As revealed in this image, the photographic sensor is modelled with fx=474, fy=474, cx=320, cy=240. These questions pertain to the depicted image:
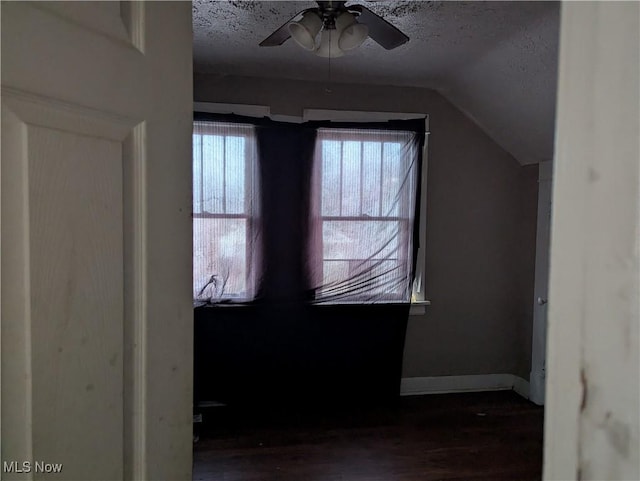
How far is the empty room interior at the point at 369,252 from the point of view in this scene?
313cm

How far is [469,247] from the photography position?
12.4 ft

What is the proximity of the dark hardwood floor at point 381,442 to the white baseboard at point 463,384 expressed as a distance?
0.08 metres

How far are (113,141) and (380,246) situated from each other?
2991 millimetres

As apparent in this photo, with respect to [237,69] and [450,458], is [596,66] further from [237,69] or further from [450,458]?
[237,69]

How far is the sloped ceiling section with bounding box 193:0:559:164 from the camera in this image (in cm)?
233

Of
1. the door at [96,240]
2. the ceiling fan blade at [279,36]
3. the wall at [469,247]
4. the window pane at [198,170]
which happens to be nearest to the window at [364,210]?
the wall at [469,247]

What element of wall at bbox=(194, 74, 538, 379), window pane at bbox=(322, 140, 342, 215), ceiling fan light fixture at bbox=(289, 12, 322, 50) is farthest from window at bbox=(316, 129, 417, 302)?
ceiling fan light fixture at bbox=(289, 12, 322, 50)

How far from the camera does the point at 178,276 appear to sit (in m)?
0.81

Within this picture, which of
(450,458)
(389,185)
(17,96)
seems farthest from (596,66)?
(389,185)

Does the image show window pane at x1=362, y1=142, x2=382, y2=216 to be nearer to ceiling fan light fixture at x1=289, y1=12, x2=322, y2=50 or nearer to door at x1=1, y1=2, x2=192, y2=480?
ceiling fan light fixture at x1=289, y1=12, x2=322, y2=50

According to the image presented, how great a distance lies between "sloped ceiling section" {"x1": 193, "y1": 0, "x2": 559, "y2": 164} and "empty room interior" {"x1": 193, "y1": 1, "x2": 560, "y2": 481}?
0.02m

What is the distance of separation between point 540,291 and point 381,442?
1.68 meters

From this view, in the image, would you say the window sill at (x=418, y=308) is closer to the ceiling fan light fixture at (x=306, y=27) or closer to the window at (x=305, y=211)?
the window at (x=305, y=211)

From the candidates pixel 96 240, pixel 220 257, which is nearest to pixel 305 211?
pixel 220 257
